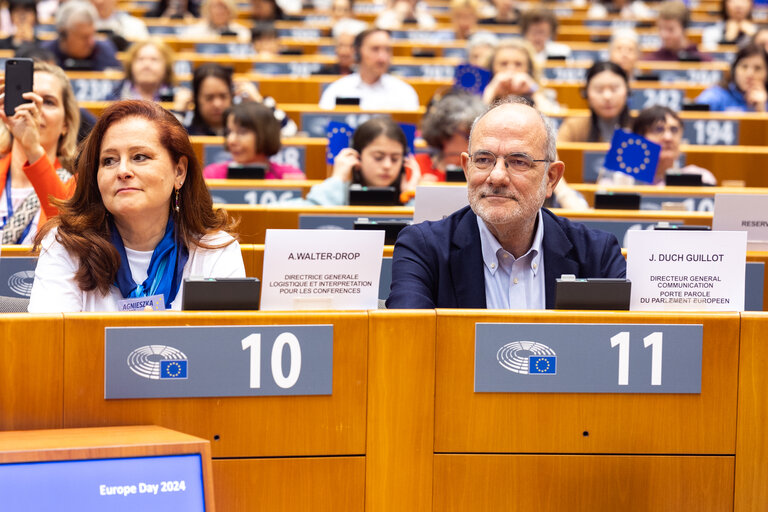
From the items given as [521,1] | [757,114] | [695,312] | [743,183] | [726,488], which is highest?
[521,1]

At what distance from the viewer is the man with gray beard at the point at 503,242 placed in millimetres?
2812

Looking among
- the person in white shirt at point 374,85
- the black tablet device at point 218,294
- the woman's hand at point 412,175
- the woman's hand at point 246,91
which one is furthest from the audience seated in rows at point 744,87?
the black tablet device at point 218,294

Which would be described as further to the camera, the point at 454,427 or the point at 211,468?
the point at 454,427

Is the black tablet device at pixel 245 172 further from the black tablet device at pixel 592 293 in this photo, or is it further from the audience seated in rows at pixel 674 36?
the audience seated in rows at pixel 674 36

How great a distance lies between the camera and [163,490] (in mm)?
1961

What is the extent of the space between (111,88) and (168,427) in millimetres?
5986

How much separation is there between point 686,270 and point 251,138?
11.4 feet

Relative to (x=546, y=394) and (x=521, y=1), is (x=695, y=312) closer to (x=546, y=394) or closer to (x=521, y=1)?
(x=546, y=394)

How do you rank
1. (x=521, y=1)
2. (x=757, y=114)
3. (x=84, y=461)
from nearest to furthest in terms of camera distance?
(x=84, y=461), (x=757, y=114), (x=521, y=1)

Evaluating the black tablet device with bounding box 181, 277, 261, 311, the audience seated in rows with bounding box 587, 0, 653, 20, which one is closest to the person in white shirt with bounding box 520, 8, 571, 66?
the audience seated in rows with bounding box 587, 0, 653, 20

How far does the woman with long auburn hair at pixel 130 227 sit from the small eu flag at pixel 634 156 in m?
2.94

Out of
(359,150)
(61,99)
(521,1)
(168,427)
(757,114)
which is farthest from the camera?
(521,1)

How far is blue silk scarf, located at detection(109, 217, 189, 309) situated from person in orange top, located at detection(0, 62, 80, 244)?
3.06 ft

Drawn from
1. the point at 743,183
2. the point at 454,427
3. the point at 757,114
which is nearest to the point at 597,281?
the point at 454,427
